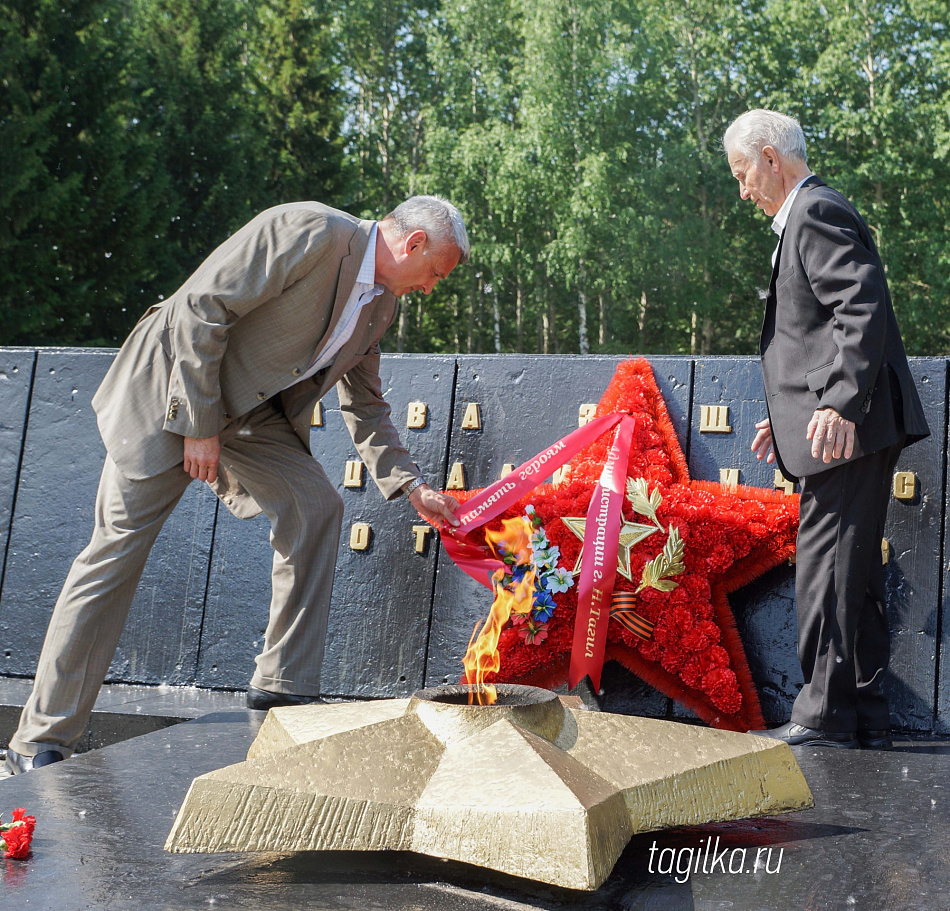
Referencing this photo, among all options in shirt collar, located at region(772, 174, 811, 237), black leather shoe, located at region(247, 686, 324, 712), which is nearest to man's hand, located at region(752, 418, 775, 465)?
shirt collar, located at region(772, 174, 811, 237)

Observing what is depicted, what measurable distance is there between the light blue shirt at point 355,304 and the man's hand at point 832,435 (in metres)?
1.48

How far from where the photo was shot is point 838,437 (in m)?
3.17

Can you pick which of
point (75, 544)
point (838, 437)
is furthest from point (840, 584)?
point (75, 544)

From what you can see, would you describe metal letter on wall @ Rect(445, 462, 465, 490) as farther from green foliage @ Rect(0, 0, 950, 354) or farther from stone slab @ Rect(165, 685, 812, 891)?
green foliage @ Rect(0, 0, 950, 354)

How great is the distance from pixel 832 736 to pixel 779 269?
4.97ft

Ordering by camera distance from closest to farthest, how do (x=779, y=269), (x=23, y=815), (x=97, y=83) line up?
(x=23, y=815)
(x=779, y=269)
(x=97, y=83)

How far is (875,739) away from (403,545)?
6.42 ft

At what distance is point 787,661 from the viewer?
3893 millimetres

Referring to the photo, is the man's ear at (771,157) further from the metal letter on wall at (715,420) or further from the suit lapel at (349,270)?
the suit lapel at (349,270)

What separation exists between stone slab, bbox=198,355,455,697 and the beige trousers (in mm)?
720

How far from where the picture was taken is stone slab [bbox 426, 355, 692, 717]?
4.24 m

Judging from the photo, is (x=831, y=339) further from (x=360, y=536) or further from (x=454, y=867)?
(x=454, y=867)

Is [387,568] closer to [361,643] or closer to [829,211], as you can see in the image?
[361,643]

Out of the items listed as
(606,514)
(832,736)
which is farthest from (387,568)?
(832,736)
